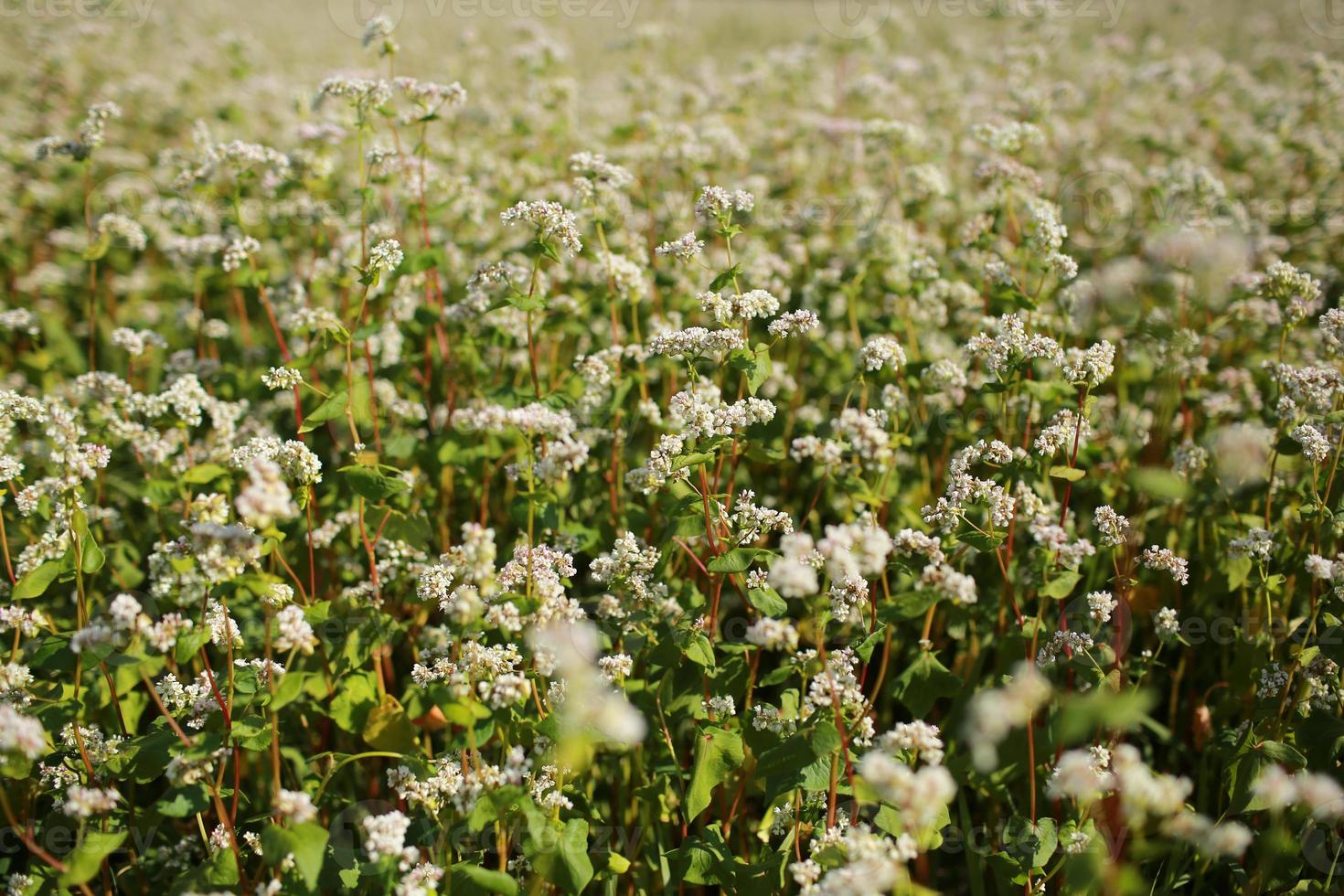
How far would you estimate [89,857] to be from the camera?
2221 millimetres

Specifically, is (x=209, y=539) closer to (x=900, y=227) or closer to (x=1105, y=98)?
Result: (x=900, y=227)

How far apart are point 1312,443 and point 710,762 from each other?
234 centimetres

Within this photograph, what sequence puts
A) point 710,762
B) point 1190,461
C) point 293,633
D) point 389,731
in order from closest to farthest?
1. point 293,633
2. point 710,762
3. point 389,731
4. point 1190,461

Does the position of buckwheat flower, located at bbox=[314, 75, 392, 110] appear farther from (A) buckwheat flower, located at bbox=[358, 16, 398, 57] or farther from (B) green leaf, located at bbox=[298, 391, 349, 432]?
(B) green leaf, located at bbox=[298, 391, 349, 432]

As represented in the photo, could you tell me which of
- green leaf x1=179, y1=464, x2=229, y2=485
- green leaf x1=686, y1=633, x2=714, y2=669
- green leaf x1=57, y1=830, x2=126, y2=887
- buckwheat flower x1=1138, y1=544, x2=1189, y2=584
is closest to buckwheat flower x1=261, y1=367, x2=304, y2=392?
green leaf x1=179, y1=464, x2=229, y2=485

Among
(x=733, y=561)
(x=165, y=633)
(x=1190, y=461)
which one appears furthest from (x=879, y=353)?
(x=165, y=633)

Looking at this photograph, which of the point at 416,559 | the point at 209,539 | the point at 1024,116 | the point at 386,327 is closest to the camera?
the point at 209,539

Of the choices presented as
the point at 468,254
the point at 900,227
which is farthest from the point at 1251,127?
the point at 468,254

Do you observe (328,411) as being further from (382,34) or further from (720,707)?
(382,34)

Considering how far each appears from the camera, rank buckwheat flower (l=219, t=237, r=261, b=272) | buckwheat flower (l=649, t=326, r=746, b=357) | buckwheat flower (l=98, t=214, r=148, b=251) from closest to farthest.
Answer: buckwheat flower (l=649, t=326, r=746, b=357) → buckwheat flower (l=219, t=237, r=261, b=272) → buckwheat flower (l=98, t=214, r=148, b=251)

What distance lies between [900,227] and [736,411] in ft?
8.69

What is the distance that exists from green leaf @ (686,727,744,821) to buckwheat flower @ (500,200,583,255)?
5.70ft

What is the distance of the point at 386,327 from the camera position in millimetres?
4020

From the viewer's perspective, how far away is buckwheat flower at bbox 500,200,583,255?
302cm
